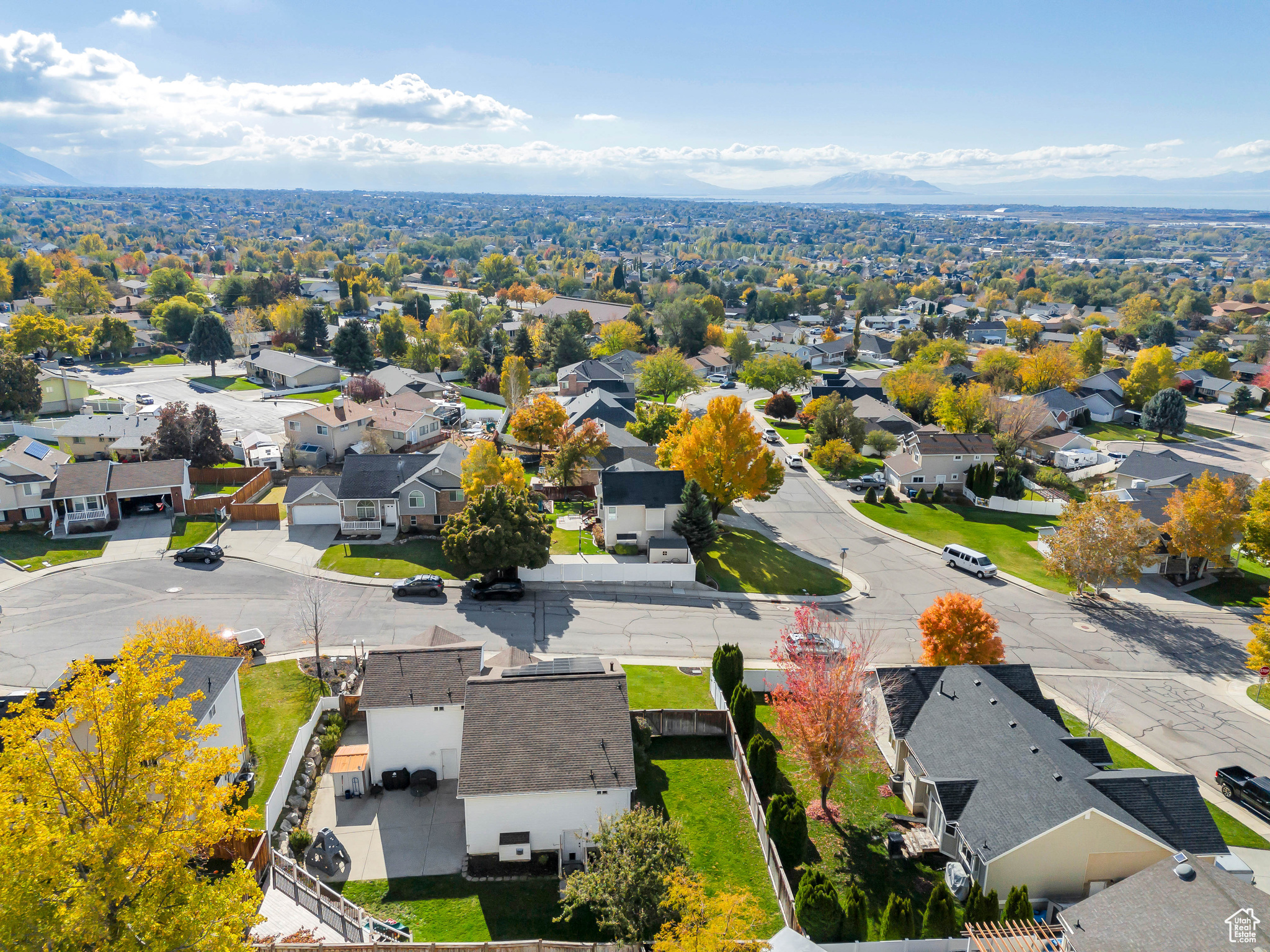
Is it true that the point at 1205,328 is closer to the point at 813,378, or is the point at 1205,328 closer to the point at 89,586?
the point at 813,378

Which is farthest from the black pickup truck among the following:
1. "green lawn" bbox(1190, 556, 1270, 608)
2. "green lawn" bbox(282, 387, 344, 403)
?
"green lawn" bbox(282, 387, 344, 403)

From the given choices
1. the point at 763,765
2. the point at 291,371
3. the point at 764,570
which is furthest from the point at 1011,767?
the point at 291,371

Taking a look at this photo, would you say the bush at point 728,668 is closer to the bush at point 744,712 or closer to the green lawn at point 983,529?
the bush at point 744,712

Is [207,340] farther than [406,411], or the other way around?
[207,340]

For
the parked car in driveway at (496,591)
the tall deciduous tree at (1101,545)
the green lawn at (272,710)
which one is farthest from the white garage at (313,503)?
the tall deciduous tree at (1101,545)

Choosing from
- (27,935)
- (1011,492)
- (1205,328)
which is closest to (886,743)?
(27,935)

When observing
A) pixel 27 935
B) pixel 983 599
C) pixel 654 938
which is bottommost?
pixel 983 599

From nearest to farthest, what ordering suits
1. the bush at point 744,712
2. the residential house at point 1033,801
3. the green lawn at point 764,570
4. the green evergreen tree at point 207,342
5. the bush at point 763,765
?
the residential house at point 1033,801 → the bush at point 763,765 → the bush at point 744,712 → the green lawn at point 764,570 → the green evergreen tree at point 207,342
